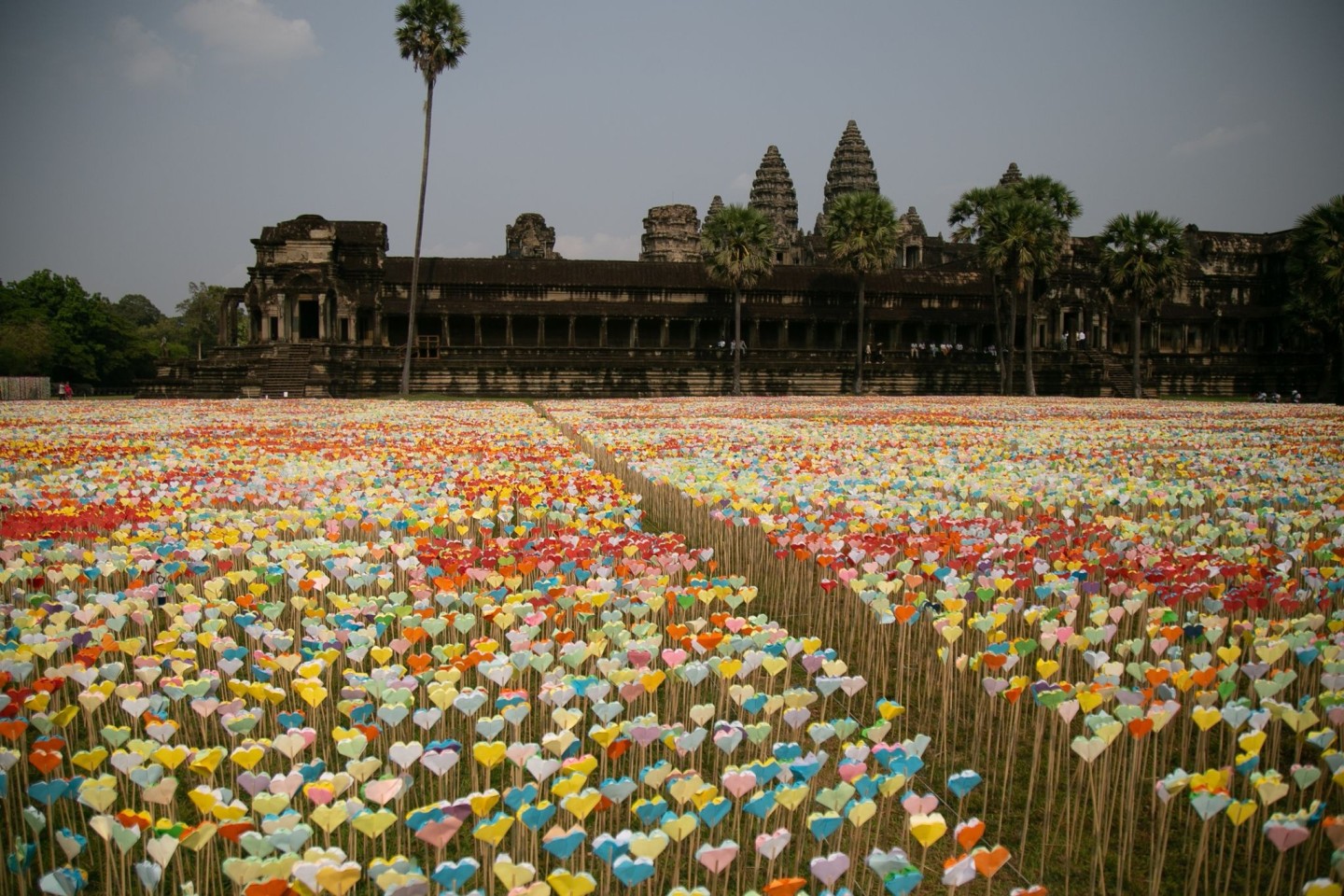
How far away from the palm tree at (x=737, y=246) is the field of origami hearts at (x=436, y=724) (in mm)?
42054

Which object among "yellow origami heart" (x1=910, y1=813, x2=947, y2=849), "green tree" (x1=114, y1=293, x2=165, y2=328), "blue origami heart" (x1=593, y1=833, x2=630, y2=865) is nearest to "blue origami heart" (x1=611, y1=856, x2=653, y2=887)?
"blue origami heart" (x1=593, y1=833, x2=630, y2=865)

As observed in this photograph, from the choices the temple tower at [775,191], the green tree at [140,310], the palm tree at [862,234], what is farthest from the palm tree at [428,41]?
the green tree at [140,310]

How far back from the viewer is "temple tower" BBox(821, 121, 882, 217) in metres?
85.9

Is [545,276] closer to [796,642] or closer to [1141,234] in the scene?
[1141,234]

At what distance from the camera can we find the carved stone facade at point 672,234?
3219 inches

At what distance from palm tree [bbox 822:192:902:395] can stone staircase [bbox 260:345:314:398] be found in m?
26.2

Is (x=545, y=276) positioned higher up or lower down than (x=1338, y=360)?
higher up

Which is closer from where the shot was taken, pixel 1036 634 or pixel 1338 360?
pixel 1036 634

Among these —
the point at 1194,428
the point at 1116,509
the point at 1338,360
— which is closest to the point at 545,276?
the point at 1194,428

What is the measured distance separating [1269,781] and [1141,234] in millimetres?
51615

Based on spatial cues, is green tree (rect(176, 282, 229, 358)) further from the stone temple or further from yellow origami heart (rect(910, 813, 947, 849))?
yellow origami heart (rect(910, 813, 947, 849))

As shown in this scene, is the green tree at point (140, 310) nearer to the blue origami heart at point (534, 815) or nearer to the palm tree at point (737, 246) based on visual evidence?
the palm tree at point (737, 246)

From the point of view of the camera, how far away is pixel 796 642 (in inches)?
163

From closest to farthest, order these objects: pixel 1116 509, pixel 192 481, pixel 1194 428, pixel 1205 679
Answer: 1. pixel 1205 679
2. pixel 1116 509
3. pixel 192 481
4. pixel 1194 428
